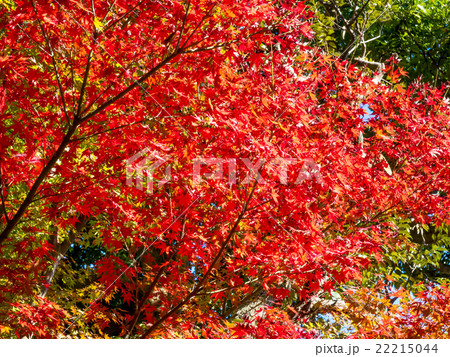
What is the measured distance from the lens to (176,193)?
3785 mm

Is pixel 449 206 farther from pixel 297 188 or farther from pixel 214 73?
pixel 214 73

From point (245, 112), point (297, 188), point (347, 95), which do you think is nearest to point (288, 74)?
point (245, 112)

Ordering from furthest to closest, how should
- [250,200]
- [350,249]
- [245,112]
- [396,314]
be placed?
1. [396,314]
2. [350,249]
3. [250,200]
4. [245,112]

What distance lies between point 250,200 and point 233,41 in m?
1.07

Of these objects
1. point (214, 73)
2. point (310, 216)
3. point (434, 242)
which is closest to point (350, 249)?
point (310, 216)

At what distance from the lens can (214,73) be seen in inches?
119

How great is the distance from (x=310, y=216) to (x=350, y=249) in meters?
0.58

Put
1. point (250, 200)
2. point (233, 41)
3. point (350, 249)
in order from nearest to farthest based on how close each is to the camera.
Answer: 1. point (233, 41)
2. point (250, 200)
3. point (350, 249)

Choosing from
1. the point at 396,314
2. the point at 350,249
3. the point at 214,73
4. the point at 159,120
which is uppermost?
the point at 214,73

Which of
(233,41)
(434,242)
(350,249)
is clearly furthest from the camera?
(434,242)

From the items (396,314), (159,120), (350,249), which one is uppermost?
(159,120)

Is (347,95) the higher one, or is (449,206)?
(347,95)

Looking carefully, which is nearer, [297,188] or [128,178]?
[297,188]

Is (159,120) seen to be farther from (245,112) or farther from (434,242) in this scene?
(434,242)
